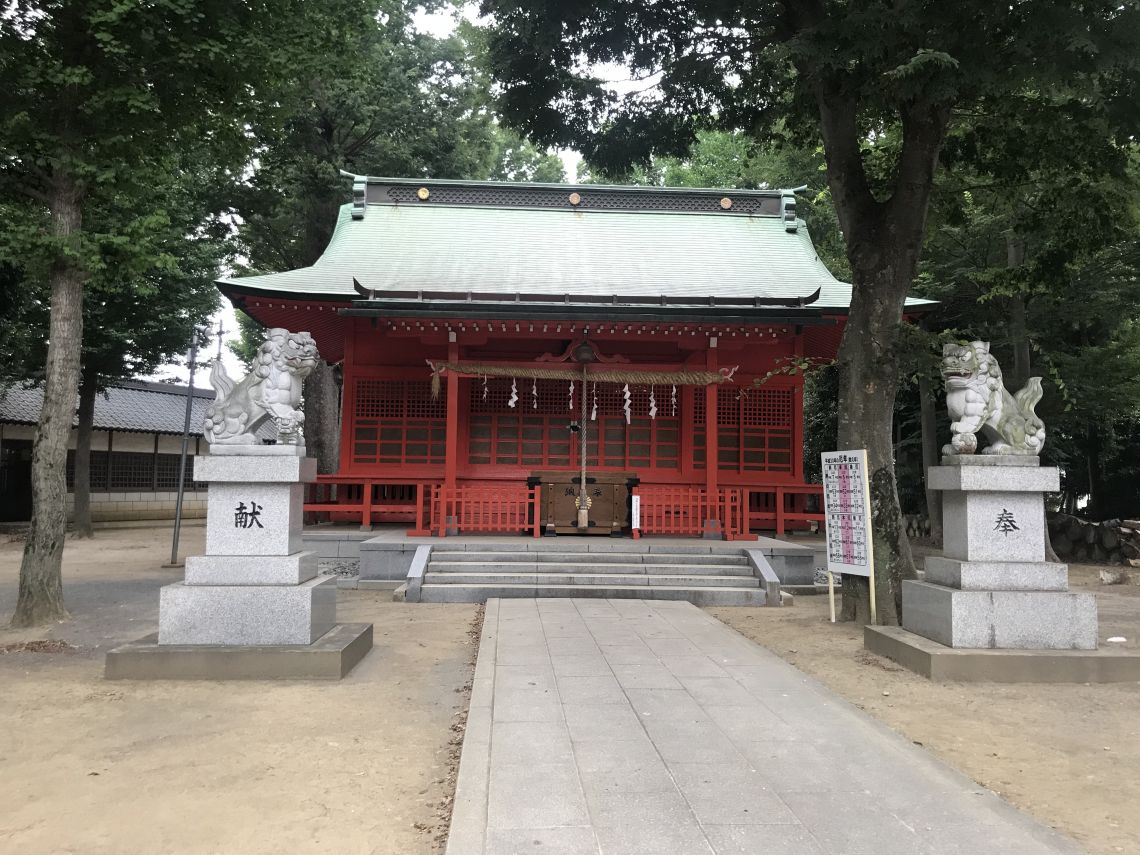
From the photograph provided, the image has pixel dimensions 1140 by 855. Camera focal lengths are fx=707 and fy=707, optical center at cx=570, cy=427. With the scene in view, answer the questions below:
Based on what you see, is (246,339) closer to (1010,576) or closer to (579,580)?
(579,580)

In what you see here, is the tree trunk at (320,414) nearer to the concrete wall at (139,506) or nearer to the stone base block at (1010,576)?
the concrete wall at (139,506)

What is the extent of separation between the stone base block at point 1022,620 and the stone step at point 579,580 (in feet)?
12.9

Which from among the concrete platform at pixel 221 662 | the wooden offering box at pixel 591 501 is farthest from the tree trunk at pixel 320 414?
the concrete platform at pixel 221 662

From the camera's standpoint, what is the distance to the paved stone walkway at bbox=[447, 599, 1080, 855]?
2.81 meters

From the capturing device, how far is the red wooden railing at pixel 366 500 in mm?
12141

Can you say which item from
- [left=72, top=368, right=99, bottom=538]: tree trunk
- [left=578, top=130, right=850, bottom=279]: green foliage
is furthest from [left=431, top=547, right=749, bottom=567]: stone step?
[left=72, top=368, right=99, bottom=538]: tree trunk

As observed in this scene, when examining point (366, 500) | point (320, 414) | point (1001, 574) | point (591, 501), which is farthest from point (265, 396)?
point (320, 414)

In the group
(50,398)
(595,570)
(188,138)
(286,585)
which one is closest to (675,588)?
(595,570)

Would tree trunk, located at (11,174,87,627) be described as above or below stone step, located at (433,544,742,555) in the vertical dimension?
above

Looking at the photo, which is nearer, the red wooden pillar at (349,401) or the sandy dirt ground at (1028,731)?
the sandy dirt ground at (1028,731)

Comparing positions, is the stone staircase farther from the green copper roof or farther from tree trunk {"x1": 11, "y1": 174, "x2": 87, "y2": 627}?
the green copper roof

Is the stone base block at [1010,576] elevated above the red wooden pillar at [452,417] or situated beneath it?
situated beneath

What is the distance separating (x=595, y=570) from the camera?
9.69m

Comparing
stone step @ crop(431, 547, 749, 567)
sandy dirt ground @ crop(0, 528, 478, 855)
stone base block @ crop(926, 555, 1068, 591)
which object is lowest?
sandy dirt ground @ crop(0, 528, 478, 855)
